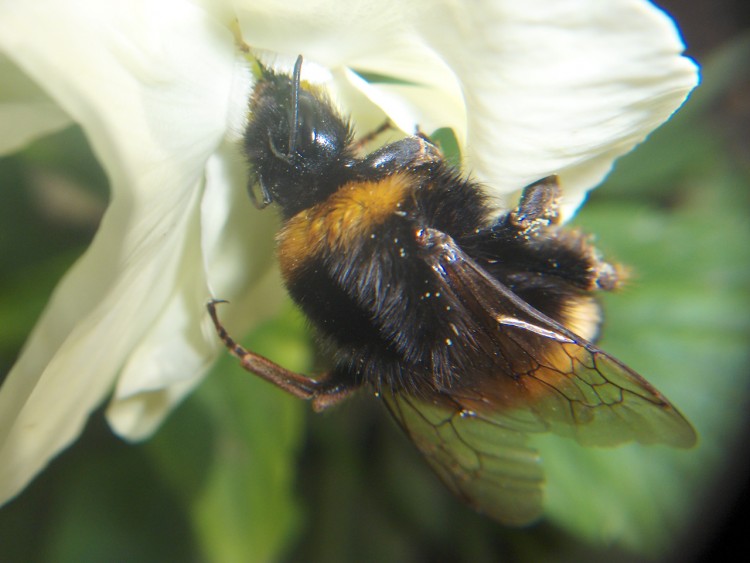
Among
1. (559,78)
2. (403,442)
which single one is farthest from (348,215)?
(403,442)

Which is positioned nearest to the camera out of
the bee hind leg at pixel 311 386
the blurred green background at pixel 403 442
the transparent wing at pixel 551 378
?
the transparent wing at pixel 551 378

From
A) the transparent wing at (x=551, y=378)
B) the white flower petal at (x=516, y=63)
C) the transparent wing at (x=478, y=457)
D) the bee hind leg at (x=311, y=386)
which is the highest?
the white flower petal at (x=516, y=63)

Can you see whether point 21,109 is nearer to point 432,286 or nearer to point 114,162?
point 114,162

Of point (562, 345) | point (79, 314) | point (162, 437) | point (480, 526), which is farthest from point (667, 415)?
point (480, 526)

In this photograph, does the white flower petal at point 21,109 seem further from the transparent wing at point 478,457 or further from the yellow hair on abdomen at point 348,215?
the transparent wing at point 478,457

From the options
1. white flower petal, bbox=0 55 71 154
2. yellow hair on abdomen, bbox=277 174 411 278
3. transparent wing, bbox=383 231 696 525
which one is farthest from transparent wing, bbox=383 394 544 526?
white flower petal, bbox=0 55 71 154

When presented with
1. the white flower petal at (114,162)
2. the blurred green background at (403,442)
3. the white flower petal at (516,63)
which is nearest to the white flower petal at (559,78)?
the white flower petal at (516,63)
